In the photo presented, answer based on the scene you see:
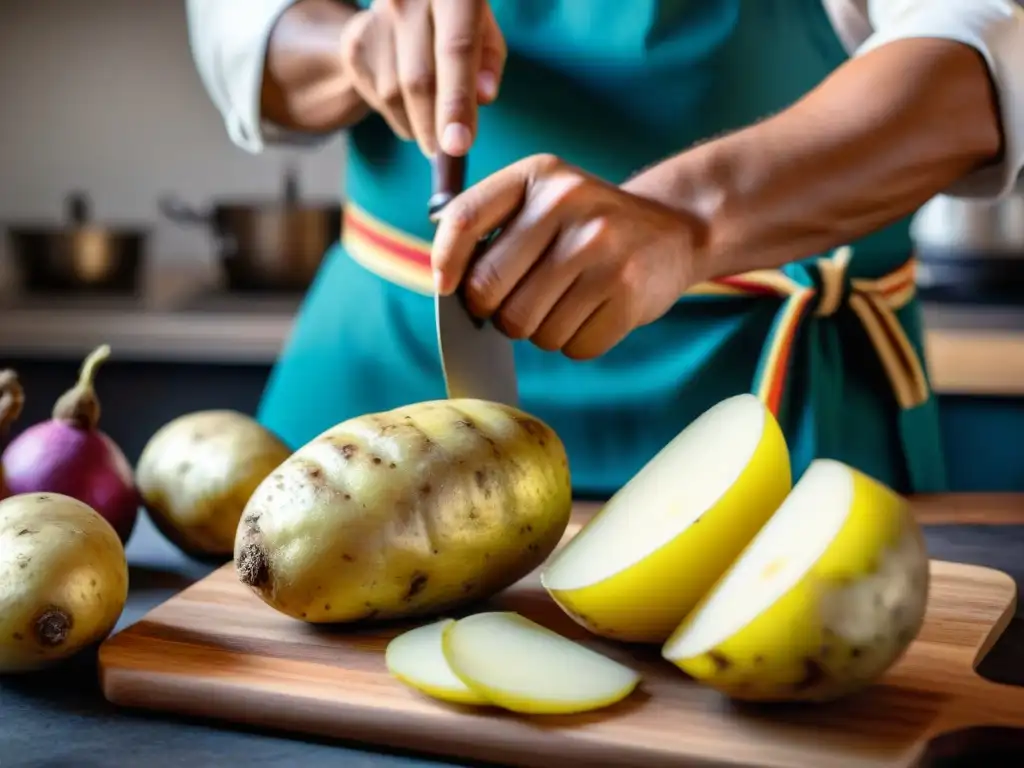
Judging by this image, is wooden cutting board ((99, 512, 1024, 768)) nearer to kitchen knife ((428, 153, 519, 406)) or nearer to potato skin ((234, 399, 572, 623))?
potato skin ((234, 399, 572, 623))

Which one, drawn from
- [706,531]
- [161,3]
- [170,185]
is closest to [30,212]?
[170,185]

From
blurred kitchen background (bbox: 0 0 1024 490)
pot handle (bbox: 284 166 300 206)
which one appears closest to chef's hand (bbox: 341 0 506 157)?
blurred kitchen background (bbox: 0 0 1024 490)

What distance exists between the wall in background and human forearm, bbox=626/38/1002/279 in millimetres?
1573

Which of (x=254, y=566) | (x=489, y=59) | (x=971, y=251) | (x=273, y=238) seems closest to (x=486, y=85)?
(x=489, y=59)

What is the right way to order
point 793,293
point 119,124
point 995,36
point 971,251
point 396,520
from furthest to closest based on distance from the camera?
1. point 119,124
2. point 971,251
3. point 793,293
4. point 995,36
5. point 396,520

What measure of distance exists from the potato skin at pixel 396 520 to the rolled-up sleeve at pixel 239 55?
474 mm

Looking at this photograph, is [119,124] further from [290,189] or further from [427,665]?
[427,665]

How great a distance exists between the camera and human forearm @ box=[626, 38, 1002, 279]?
30.5 inches

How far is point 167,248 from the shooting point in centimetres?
236

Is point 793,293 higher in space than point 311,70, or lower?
lower

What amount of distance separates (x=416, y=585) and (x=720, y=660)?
16 centimetres

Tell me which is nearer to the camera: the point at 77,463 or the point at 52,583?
the point at 52,583

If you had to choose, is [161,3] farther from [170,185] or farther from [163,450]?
[163,450]

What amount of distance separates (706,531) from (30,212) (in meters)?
2.13
